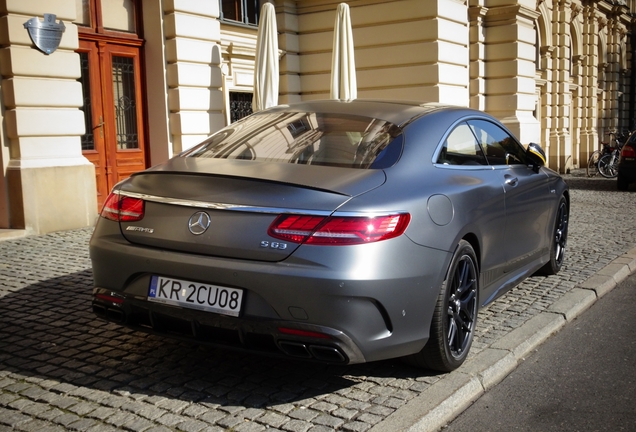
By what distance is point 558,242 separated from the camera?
6906 mm

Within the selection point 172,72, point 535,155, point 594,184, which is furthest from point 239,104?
point 535,155

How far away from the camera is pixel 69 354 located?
4379 millimetres

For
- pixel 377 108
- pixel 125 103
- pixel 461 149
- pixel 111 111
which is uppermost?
pixel 125 103

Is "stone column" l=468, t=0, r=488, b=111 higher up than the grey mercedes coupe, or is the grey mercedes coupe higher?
"stone column" l=468, t=0, r=488, b=111

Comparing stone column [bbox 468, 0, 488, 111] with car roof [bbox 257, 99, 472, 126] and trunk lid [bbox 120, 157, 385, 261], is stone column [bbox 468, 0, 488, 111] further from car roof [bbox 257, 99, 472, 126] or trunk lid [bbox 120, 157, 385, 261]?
trunk lid [bbox 120, 157, 385, 261]

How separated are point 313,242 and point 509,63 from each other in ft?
57.9

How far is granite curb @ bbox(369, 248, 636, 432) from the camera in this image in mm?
3428

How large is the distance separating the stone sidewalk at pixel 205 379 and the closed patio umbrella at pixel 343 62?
7.59 m

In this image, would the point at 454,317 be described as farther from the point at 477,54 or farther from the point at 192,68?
the point at 477,54

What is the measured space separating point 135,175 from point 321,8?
45.9 feet

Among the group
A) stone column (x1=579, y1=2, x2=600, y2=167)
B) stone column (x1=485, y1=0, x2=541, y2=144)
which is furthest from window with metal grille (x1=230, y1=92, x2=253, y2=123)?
stone column (x1=579, y1=2, x2=600, y2=167)

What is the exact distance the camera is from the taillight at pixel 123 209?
3865mm

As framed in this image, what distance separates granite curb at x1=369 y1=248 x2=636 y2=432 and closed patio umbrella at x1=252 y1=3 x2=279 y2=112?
25.1ft

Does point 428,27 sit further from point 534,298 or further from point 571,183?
point 534,298
